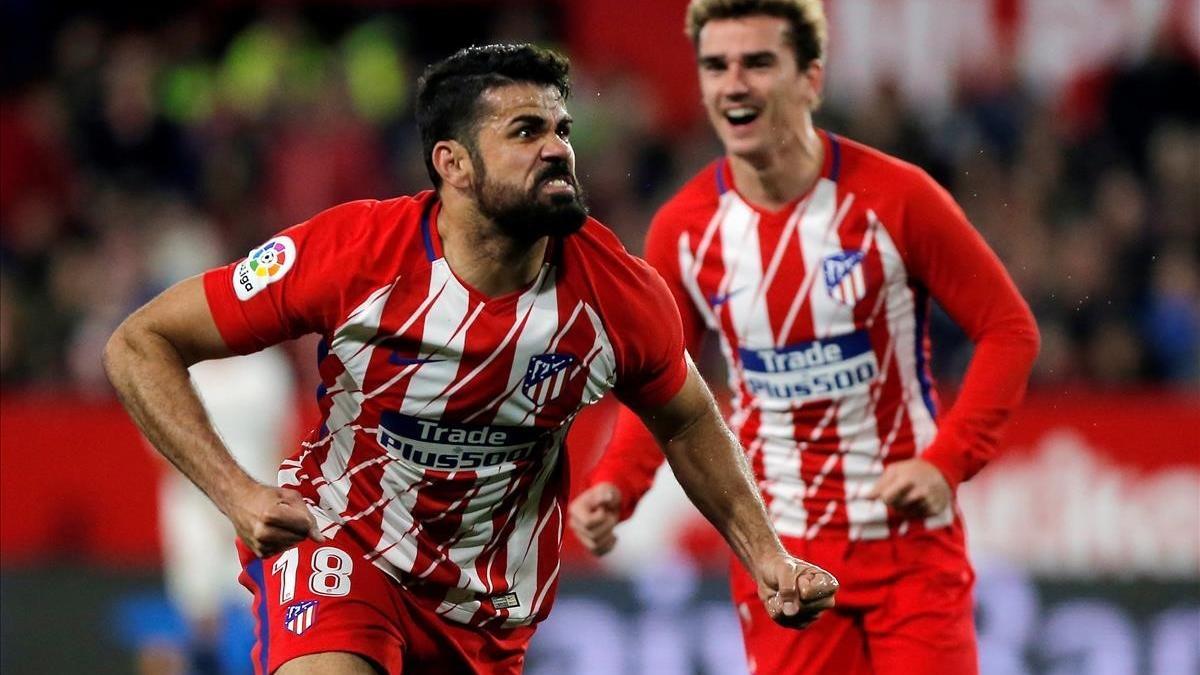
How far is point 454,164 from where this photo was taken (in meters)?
4.66

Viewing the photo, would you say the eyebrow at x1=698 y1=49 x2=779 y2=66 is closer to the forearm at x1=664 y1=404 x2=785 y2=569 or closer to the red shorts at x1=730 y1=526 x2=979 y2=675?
the forearm at x1=664 y1=404 x2=785 y2=569

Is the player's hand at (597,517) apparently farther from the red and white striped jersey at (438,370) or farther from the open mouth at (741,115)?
the open mouth at (741,115)

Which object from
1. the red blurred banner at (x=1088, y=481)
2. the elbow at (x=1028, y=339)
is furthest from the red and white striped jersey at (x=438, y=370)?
the red blurred banner at (x=1088, y=481)

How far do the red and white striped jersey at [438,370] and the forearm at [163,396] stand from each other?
16 centimetres

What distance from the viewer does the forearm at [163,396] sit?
4.46 metres

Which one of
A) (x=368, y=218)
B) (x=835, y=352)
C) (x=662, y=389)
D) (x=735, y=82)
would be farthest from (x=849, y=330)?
(x=368, y=218)

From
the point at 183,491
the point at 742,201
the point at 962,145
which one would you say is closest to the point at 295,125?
the point at 183,491

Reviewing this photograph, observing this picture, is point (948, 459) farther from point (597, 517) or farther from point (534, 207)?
point (534, 207)

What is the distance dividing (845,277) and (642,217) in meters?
6.65

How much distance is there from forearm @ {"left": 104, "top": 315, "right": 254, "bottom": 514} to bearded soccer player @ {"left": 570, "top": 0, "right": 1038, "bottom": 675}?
4.46 ft

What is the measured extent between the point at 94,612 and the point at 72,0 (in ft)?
21.1

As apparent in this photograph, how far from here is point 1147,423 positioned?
32.0 feet

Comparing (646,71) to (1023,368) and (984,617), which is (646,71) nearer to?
(984,617)

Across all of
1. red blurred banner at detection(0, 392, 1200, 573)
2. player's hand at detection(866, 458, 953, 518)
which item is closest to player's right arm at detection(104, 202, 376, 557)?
player's hand at detection(866, 458, 953, 518)
